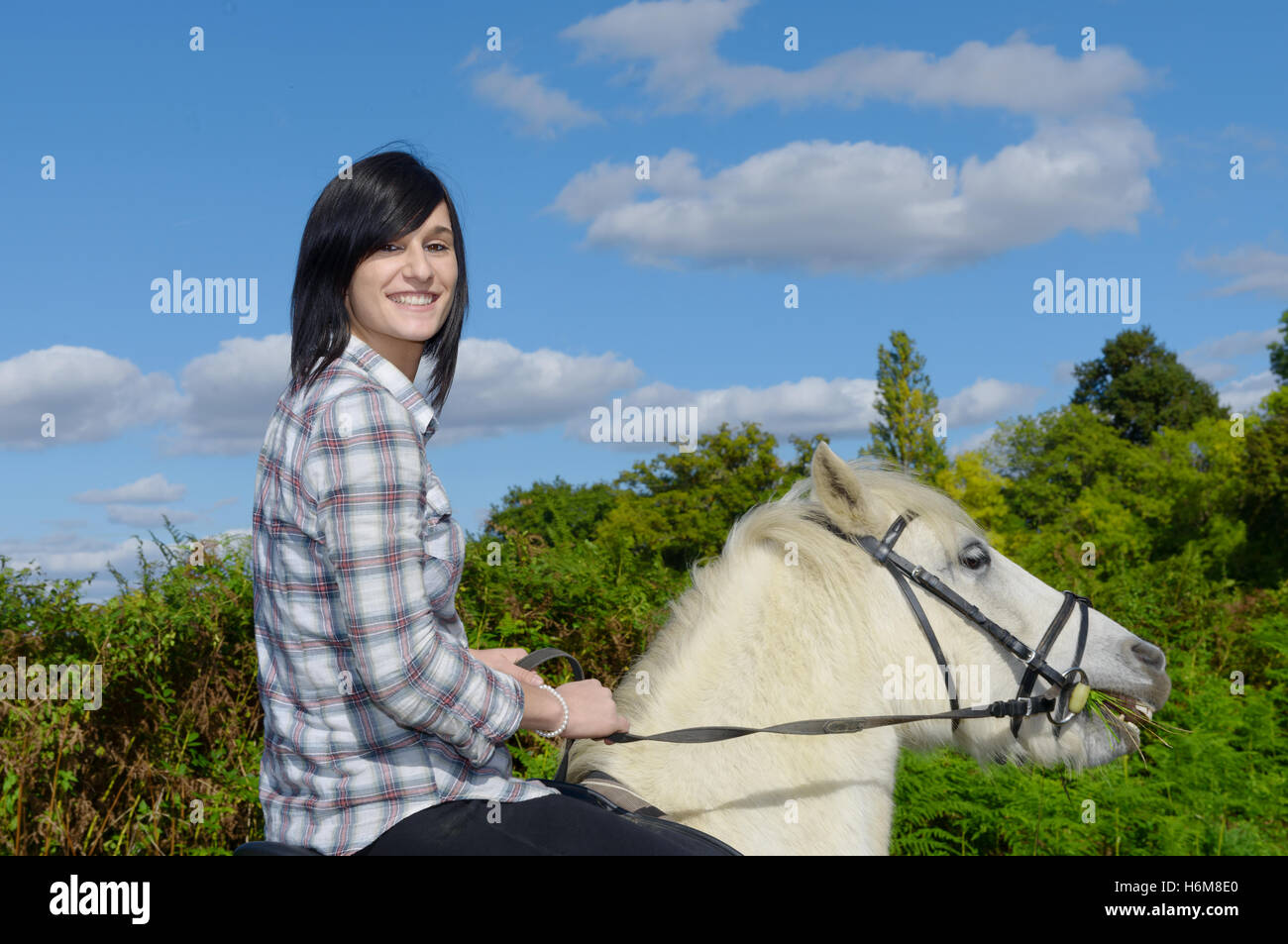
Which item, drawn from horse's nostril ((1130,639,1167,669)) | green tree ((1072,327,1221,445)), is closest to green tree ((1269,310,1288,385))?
green tree ((1072,327,1221,445))

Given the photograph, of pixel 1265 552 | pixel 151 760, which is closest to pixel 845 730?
pixel 151 760

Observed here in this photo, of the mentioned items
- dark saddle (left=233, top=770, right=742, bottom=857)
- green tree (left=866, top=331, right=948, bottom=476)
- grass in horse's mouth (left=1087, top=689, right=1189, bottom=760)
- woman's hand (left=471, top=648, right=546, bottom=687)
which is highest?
green tree (left=866, top=331, right=948, bottom=476)

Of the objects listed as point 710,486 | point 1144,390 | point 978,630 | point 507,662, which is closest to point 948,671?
point 978,630

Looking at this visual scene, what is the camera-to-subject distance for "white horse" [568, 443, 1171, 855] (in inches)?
123

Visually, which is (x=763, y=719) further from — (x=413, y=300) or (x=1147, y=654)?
(x=413, y=300)

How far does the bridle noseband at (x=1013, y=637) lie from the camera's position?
332cm

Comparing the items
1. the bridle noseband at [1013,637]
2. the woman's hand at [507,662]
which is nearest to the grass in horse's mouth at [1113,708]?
the bridle noseband at [1013,637]

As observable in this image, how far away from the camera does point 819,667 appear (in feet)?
10.5

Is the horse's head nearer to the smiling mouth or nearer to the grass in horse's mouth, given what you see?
the grass in horse's mouth
